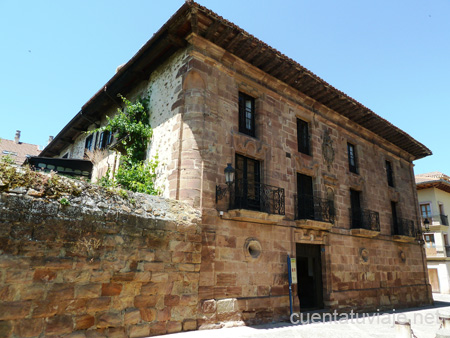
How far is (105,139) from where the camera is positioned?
511 inches

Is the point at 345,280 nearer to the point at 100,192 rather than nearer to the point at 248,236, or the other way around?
the point at 248,236

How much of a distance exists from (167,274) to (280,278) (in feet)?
11.6

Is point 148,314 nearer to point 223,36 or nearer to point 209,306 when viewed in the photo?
point 209,306

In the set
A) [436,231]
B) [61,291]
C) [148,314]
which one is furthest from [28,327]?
[436,231]

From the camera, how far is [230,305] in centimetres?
740

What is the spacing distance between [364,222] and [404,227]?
378 centimetres

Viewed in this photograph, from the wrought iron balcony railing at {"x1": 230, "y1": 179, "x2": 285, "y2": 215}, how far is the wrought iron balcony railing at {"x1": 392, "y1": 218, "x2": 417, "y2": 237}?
780 cm

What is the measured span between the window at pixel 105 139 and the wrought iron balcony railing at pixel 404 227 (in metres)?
12.4

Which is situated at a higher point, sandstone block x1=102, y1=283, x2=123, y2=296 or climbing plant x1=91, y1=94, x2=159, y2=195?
climbing plant x1=91, y1=94, x2=159, y2=195

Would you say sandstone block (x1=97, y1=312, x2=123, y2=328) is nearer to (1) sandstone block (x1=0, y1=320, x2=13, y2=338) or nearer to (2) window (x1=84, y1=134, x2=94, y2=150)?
(1) sandstone block (x1=0, y1=320, x2=13, y2=338)

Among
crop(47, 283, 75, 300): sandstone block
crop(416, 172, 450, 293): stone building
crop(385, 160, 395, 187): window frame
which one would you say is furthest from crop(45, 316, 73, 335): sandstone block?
crop(416, 172, 450, 293): stone building

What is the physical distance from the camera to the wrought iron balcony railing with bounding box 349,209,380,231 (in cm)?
1189

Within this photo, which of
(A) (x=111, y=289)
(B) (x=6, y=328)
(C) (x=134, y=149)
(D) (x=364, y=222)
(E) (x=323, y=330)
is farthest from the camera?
(D) (x=364, y=222)

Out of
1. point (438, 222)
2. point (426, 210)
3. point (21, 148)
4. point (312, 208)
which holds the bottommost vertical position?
point (312, 208)
